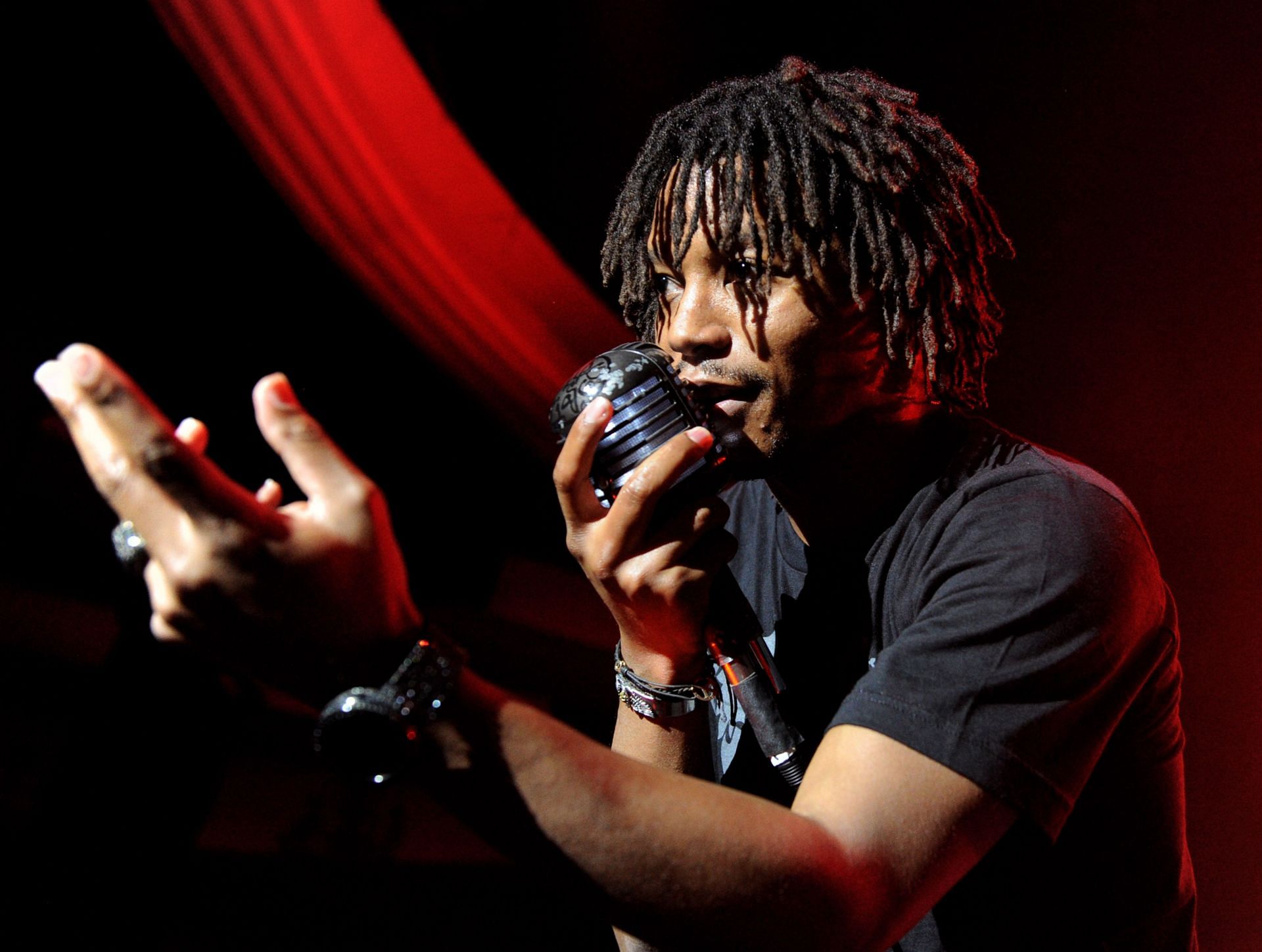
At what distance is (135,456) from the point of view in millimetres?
664

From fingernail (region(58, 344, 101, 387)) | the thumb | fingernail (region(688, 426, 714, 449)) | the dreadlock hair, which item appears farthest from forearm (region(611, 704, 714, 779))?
fingernail (region(58, 344, 101, 387))

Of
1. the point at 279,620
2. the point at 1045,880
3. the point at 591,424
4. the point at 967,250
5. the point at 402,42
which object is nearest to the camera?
the point at 279,620

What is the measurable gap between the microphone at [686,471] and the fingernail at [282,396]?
45cm

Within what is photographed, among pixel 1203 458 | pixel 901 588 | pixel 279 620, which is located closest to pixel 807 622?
pixel 901 588

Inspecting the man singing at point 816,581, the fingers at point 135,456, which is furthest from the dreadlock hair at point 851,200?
the fingers at point 135,456

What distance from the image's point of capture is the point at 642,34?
2.38 meters

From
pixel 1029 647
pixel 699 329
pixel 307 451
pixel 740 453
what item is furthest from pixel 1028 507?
pixel 307 451

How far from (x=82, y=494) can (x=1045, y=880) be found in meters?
2.16

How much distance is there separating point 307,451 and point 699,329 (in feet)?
2.47

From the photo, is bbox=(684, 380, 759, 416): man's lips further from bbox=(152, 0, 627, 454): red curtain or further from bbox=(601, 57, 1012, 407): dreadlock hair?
bbox=(152, 0, 627, 454): red curtain

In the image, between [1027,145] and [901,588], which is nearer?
[901,588]

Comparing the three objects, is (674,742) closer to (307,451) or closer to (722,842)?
(722,842)

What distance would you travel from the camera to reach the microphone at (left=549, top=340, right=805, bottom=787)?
1160 mm

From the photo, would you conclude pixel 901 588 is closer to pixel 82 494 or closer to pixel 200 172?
Answer: pixel 200 172
